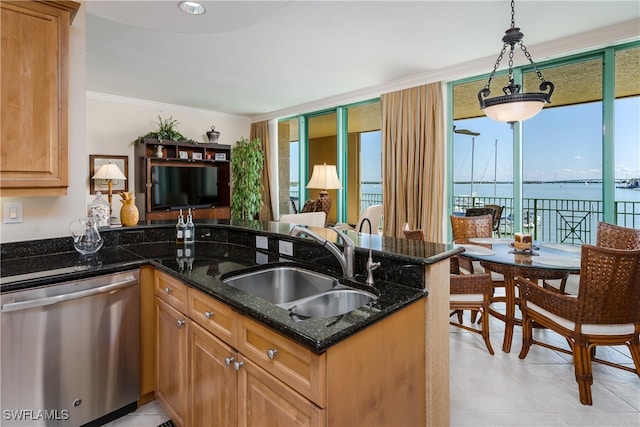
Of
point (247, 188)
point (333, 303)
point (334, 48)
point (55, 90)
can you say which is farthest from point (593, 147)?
point (247, 188)

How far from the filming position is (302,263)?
74.2 inches

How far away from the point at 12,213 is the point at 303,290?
1748 mm

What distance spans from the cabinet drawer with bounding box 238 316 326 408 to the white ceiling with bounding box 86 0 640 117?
187cm

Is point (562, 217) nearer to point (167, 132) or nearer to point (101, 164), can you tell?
point (167, 132)

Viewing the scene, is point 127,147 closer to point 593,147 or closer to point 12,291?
point 12,291

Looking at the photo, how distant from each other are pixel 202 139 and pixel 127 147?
1.40 metres

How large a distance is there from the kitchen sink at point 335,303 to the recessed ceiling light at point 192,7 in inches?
73.0

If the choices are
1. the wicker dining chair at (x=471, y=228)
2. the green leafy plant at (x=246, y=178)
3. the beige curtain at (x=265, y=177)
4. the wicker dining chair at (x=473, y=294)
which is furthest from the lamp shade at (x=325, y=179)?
the wicker dining chair at (x=473, y=294)

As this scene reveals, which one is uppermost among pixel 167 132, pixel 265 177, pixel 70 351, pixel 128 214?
pixel 167 132

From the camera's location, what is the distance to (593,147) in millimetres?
3711

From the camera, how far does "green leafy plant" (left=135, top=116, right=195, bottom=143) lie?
5895mm

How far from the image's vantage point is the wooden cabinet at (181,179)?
5859mm

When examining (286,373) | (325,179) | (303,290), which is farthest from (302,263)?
(325,179)

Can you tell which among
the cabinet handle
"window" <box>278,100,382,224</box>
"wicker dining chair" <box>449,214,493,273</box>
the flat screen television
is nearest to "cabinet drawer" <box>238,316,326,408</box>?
the cabinet handle
